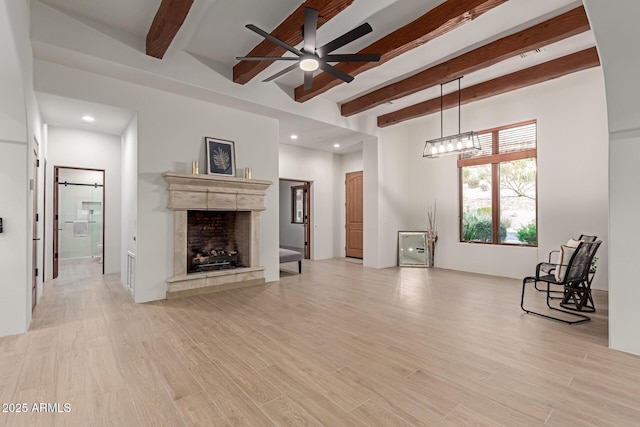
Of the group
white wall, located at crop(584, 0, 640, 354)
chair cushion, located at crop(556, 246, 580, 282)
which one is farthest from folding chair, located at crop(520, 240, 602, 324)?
white wall, located at crop(584, 0, 640, 354)

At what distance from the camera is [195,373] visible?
8.02ft

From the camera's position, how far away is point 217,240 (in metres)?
5.67

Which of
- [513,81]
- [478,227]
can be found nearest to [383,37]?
[513,81]

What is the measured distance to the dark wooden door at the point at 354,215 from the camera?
29.0 ft

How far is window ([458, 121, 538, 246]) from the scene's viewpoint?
601cm

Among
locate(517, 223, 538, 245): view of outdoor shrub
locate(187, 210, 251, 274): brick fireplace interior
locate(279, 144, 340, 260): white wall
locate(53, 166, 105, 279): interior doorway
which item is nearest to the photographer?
locate(187, 210, 251, 274): brick fireplace interior

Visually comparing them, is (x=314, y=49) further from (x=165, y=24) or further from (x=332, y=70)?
(x=165, y=24)

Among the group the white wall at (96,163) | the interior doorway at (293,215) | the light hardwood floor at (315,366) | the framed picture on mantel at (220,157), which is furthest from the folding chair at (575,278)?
the white wall at (96,163)

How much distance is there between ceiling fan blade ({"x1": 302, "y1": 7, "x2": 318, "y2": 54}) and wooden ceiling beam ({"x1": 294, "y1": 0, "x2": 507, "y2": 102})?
1.27m

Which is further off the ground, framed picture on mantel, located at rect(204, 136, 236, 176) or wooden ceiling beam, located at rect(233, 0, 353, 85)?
wooden ceiling beam, located at rect(233, 0, 353, 85)

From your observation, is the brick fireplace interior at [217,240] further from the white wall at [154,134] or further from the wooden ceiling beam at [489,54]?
the wooden ceiling beam at [489,54]

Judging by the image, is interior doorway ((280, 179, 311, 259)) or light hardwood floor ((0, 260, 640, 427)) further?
interior doorway ((280, 179, 311, 259))

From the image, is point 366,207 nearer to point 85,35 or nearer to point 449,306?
point 449,306

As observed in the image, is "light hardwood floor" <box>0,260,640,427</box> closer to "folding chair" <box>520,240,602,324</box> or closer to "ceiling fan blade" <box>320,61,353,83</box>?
"folding chair" <box>520,240,602,324</box>
